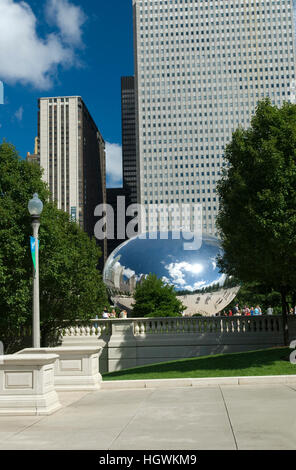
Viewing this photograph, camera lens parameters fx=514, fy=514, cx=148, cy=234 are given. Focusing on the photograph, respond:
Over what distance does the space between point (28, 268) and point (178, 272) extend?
1692cm

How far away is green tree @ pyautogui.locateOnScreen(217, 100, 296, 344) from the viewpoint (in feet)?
56.6

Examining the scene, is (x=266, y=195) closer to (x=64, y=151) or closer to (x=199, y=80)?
(x=199, y=80)

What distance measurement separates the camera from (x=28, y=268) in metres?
21.5

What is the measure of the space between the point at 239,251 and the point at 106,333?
8.19m

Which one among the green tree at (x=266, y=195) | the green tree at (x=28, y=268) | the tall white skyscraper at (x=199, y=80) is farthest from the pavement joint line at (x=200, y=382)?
the tall white skyscraper at (x=199, y=80)

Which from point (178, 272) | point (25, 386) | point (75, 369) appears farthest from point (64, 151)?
point (25, 386)

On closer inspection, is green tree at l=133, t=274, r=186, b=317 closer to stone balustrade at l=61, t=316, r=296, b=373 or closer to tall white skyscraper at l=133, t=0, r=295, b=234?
stone balustrade at l=61, t=316, r=296, b=373

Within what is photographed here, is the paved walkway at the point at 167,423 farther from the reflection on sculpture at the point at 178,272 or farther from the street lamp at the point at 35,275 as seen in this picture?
the reflection on sculpture at the point at 178,272

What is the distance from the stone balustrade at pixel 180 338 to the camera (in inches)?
918

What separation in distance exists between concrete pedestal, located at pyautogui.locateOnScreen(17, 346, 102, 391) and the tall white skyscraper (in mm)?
140115

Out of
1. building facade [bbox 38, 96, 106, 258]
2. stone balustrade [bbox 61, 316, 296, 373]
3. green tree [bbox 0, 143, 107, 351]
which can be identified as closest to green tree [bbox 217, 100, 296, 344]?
stone balustrade [bbox 61, 316, 296, 373]

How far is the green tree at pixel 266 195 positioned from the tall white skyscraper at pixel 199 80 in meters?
134

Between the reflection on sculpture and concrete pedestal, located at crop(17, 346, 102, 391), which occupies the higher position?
the reflection on sculpture
